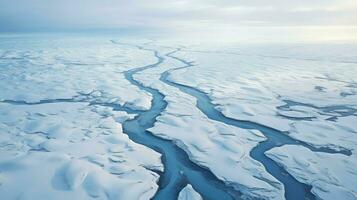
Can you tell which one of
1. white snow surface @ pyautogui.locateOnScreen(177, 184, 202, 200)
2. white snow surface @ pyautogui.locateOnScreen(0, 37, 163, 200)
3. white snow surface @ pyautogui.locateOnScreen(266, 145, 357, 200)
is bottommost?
white snow surface @ pyautogui.locateOnScreen(0, 37, 163, 200)

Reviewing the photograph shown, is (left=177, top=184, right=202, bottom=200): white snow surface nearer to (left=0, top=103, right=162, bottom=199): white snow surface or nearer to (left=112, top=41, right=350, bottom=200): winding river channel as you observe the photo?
(left=112, top=41, right=350, bottom=200): winding river channel

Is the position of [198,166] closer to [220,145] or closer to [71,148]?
[220,145]

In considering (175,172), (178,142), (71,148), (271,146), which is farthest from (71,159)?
(271,146)

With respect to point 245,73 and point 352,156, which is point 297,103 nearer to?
point 352,156

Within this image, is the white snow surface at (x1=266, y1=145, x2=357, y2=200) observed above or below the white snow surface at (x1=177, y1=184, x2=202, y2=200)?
above

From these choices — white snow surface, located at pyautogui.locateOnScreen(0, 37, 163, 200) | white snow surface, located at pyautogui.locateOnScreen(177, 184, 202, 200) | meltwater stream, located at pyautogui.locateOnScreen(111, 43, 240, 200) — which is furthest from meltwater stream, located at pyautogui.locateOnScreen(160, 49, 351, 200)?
white snow surface, located at pyautogui.locateOnScreen(0, 37, 163, 200)

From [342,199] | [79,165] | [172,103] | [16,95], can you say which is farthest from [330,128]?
[16,95]
